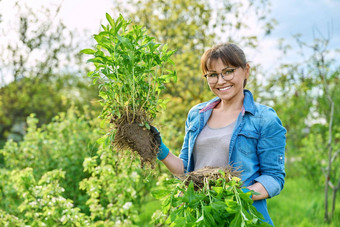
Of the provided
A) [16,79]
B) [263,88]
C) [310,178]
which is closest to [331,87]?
[310,178]

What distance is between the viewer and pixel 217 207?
1691mm

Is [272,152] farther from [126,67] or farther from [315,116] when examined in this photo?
[315,116]

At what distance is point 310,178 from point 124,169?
194 inches

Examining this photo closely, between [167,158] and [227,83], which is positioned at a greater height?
[227,83]

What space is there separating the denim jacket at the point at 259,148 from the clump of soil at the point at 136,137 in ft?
1.63

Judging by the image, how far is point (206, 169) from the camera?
1980mm

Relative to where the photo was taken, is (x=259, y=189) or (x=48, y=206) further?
(x=48, y=206)

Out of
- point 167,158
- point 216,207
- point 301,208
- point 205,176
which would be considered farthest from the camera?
point 301,208

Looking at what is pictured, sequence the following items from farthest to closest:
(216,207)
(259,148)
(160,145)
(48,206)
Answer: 1. (48,206)
2. (160,145)
3. (259,148)
4. (216,207)

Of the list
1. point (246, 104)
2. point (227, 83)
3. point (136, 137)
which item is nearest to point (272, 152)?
point (246, 104)

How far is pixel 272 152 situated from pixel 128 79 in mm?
954

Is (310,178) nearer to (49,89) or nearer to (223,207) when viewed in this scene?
(223,207)

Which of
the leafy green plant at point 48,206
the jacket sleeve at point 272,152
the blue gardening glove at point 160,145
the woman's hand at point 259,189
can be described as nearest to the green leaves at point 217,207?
the woman's hand at point 259,189

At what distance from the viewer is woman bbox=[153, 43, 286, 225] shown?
2.11 metres
